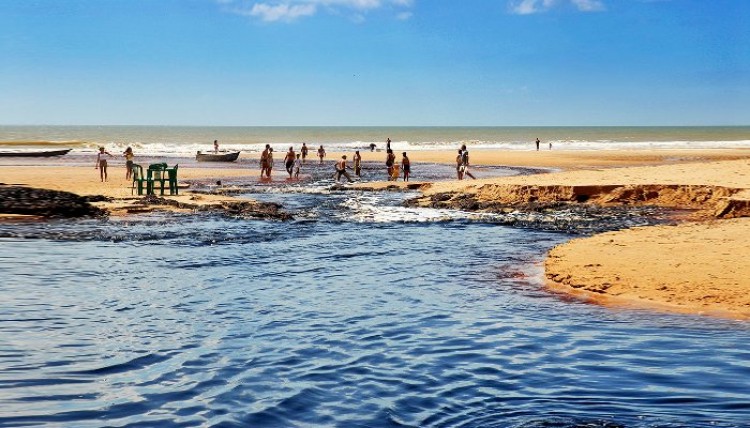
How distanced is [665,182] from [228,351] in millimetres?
21521

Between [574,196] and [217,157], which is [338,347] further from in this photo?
[217,157]

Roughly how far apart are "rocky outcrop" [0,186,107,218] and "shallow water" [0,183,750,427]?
6.26 m

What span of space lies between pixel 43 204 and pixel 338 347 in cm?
1573

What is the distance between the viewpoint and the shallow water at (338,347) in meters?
6.90

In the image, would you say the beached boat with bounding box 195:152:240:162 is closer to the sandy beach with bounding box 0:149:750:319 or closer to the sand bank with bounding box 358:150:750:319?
the sandy beach with bounding box 0:149:750:319

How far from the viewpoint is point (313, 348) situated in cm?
899

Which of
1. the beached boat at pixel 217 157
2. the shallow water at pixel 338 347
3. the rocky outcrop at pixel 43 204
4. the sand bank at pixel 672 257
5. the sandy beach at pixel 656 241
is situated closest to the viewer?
the shallow water at pixel 338 347

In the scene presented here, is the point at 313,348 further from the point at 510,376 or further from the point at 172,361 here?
the point at 510,376

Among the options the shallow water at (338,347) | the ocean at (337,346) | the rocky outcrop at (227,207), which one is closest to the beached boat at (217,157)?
the rocky outcrop at (227,207)

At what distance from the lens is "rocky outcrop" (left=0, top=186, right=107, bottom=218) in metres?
21.8

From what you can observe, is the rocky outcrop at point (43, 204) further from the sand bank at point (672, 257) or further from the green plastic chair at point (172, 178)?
the sand bank at point (672, 257)

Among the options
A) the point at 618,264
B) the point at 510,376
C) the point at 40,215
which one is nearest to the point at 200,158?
the point at 40,215

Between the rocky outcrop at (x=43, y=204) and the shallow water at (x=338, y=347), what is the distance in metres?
6.26

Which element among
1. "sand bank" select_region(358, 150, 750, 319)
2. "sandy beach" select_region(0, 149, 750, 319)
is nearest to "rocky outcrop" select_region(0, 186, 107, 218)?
"sandy beach" select_region(0, 149, 750, 319)
